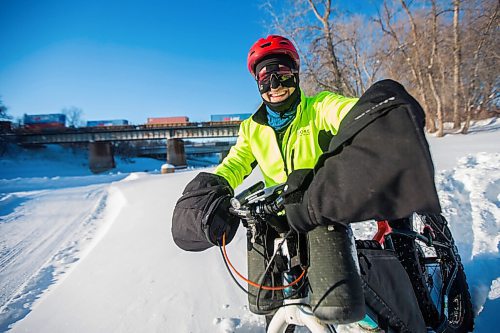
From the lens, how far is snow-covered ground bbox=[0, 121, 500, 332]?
2.16 meters

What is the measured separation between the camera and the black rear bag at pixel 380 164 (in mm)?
Answer: 659

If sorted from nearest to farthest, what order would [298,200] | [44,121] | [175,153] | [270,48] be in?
[298,200] → [270,48] → [175,153] → [44,121]

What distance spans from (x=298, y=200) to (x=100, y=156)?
4230cm

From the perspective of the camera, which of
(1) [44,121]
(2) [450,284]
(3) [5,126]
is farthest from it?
(1) [44,121]

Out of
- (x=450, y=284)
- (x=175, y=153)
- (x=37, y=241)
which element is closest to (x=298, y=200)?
(x=450, y=284)

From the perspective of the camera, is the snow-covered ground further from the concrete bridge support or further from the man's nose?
the concrete bridge support

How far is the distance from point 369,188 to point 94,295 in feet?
10.3

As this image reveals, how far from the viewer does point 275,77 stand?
1573mm

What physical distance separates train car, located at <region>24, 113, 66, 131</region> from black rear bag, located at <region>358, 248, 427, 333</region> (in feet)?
172

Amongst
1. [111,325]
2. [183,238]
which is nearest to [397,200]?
[183,238]

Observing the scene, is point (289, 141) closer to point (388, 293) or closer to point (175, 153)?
point (388, 293)

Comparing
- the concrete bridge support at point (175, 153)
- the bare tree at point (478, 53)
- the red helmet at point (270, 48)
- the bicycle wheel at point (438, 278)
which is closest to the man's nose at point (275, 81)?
the red helmet at point (270, 48)

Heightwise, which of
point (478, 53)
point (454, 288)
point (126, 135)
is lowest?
point (454, 288)

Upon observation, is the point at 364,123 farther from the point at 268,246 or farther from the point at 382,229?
the point at 382,229
